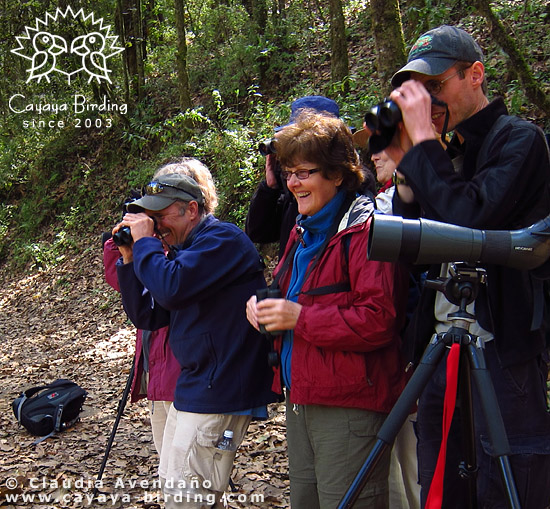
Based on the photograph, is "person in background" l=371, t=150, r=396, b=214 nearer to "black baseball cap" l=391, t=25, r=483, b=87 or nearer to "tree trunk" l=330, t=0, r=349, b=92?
"black baseball cap" l=391, t=25, r=483, b=87

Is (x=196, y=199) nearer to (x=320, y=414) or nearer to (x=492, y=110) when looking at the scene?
(x=320, y=414)

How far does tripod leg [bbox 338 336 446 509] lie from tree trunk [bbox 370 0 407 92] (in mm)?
4010

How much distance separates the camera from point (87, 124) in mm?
14344

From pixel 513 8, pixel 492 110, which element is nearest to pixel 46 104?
pixel 513 8

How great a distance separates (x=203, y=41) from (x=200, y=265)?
41.6 feet

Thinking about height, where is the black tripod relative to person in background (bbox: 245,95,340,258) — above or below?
below

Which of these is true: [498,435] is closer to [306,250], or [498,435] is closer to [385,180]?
[306,250]

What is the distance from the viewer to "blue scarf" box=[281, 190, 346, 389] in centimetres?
233

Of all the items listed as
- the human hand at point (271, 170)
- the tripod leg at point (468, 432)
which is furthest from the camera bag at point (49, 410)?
the tripod leg at point (468, 432)

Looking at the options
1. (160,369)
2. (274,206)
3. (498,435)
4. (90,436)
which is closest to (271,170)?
(274,206)

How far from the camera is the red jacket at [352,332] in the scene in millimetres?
2080

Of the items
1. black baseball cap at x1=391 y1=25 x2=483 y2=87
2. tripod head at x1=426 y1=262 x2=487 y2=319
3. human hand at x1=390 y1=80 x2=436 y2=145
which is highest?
black baseball cap at x1=391 y1=25 x2=483 y2=87

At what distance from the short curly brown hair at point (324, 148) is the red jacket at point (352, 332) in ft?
0.69

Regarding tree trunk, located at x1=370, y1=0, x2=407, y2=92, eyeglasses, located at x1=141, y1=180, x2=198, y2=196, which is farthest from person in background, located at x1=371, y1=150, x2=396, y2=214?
tree trunk, located at x1=370, y1=0, x2=407, y2=92
